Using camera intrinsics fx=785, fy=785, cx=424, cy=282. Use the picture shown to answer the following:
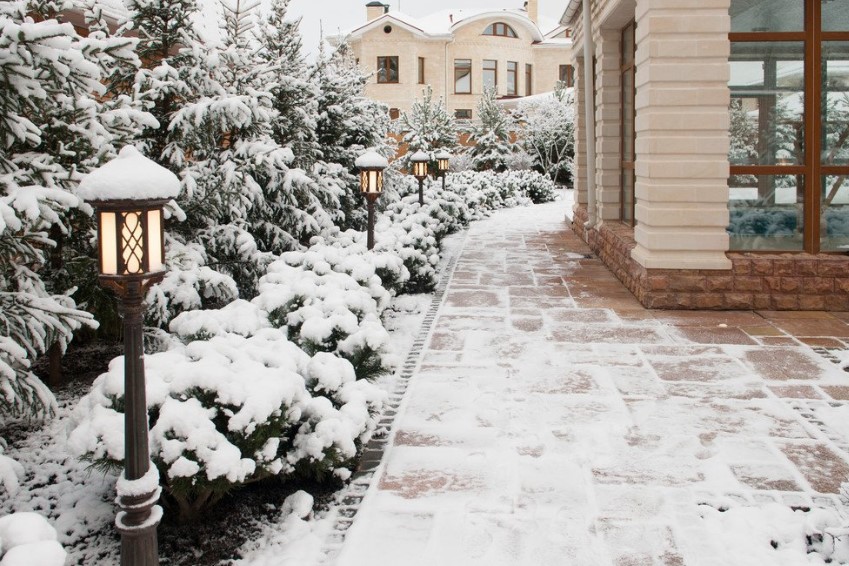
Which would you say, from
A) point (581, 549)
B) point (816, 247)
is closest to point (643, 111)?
point (816, 247)

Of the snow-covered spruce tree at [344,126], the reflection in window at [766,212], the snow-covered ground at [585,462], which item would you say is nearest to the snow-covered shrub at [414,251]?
the snow-covered ground at [585,462]

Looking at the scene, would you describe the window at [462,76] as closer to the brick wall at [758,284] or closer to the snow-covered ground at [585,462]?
the brick wall at [758,284]

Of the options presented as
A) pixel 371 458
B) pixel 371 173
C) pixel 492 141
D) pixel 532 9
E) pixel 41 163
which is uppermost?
pixel 532 9

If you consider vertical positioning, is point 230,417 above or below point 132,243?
below

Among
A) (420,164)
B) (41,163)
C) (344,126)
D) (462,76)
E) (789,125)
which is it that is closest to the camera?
(41,163)

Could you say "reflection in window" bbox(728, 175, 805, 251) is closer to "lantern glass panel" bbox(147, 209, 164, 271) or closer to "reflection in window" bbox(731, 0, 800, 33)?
"reflection in window" bbox(731, 0, 800, 33)

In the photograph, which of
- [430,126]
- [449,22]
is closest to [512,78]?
[449,22]

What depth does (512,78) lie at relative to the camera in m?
40.5

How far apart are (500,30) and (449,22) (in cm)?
262

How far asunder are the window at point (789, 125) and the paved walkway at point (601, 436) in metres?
1.00

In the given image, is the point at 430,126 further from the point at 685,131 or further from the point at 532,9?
the point at 685,131

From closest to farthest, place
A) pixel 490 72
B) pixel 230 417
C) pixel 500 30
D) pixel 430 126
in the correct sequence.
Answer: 1. pixel 230 417
2. pixel 430 126
3. pixel 490 72
4. pixel 500 30

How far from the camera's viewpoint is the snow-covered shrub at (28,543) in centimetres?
219

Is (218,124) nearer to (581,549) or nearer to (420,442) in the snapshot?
(420,442)
